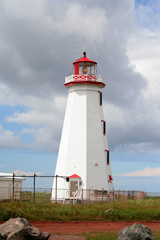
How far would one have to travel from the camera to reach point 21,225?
1395cm

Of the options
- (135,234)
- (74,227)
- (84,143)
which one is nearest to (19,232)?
(135,234)

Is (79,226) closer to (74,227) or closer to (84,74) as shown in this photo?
(74,227)

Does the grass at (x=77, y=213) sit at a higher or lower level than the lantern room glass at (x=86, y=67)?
lower

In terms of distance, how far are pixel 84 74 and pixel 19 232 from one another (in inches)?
1052

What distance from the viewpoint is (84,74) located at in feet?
128

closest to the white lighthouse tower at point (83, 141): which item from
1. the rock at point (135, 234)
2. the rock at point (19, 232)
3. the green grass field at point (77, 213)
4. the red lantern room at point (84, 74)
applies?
the red lantern room at point (84, 74)

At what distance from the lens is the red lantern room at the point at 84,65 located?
3959 centimetres

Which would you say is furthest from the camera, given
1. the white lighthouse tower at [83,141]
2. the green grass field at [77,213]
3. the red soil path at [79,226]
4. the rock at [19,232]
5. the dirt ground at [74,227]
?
the white lighthouse tower at [83,141]

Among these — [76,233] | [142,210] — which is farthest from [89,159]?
[76,233]

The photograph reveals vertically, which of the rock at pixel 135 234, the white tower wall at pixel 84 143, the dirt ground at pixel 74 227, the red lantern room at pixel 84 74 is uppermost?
the red lantern room at pixel 84 74

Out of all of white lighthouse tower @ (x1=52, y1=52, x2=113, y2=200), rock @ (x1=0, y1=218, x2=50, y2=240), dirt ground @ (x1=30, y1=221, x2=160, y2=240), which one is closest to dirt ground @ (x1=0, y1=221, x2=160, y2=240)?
dirt ground @ (x1=30, y1=221, x2=160, y2=240)

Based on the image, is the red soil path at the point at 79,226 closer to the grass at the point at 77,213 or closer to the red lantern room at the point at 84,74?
the grass at the point at 77,213

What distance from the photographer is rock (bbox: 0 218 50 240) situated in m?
13.5

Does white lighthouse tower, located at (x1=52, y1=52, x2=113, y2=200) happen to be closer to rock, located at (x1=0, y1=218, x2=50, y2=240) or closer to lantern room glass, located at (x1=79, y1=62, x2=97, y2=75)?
lantern room glass, located at (x1=79, y1=62, x2=97, y2=75)
